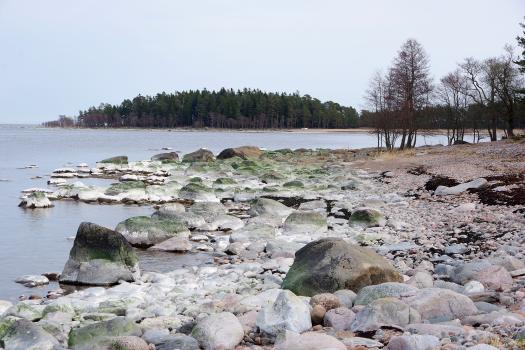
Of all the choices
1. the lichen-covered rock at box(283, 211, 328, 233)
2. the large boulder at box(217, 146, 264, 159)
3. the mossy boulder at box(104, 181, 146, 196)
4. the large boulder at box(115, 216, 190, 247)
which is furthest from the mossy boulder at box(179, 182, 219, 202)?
the large boulder at box(217, 146, 264, 159)

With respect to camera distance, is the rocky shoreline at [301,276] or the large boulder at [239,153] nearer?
the rocky shoreline at [301,276]

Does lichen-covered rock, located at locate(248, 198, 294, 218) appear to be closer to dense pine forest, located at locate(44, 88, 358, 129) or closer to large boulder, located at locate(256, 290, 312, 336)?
large boulder, located at locate(256, 290, 312, 336)

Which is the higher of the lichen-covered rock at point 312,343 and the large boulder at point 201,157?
the lichen-covered rock at point 312,343

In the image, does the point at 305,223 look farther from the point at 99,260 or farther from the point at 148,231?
the point at 99,260

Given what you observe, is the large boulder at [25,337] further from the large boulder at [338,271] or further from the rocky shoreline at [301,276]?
the large boulder at [338,271]

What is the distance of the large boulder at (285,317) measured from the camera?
6.02 metres

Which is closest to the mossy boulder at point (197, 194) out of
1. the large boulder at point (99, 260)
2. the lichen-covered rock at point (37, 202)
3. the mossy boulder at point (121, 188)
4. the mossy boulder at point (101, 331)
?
the mossy boulder at point (121, 188)

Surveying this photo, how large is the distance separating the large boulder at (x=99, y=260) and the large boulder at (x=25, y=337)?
11.3 ft

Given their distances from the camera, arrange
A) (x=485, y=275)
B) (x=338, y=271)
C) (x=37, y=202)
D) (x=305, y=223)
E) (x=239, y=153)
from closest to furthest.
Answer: (x=485, y=275) < (x=338, y=271) < (x=305, y=223) < (x=37, y=202) < (x=239, y=153)

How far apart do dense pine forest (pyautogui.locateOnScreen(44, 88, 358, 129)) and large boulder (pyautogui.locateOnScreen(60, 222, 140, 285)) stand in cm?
12802

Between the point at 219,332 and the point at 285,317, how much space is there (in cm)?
71

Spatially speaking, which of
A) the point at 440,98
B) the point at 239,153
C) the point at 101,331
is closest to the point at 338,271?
the point at 101,331

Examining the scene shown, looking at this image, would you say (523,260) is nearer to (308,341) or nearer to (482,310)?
(482,310)

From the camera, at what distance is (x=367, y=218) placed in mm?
14906
